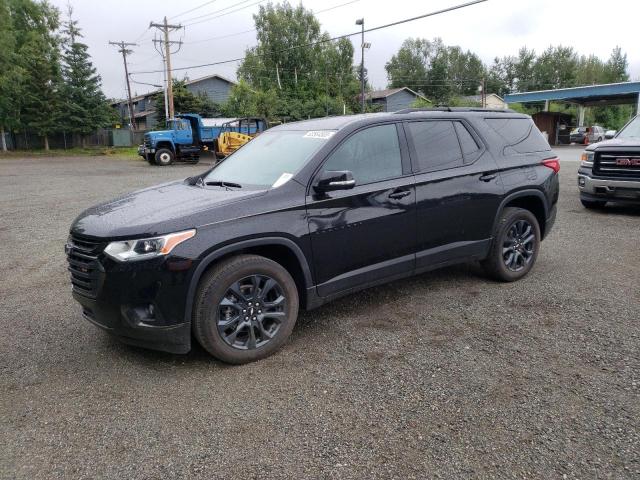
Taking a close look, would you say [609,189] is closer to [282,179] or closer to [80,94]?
[282,179]

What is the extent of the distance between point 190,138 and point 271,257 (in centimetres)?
2576

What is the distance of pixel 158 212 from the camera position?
3441 mm

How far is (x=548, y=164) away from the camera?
213 inches

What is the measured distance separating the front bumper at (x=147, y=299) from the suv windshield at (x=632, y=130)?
9.21 m

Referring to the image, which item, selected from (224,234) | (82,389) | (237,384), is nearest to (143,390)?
(82,389)

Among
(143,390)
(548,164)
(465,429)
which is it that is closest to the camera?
(465,429)

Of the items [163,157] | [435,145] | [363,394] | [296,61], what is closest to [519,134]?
[435,145]

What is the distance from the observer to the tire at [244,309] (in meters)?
3.33

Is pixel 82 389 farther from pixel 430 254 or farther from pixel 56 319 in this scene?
pixel 430 254

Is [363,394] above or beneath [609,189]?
beneath

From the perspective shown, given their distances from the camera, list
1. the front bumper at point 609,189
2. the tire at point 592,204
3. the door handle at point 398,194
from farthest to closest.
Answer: the tire at point 592,204 < the front bumper at point 609,189 < the door handle at point 398,194

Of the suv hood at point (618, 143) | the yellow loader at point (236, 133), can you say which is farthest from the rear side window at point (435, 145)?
the yellow loader at point (236, 133)

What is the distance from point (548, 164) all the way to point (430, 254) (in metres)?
2.01

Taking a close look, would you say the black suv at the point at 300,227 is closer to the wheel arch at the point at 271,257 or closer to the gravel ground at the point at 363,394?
the wheel arch at the point at 271,257
